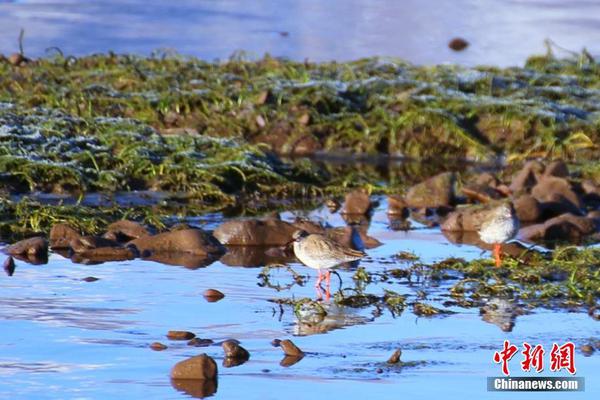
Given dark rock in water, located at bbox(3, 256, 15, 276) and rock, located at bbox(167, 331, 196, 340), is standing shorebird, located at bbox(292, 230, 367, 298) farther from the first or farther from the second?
dark rock in water, located at bbox(3, 256, 15, 276)

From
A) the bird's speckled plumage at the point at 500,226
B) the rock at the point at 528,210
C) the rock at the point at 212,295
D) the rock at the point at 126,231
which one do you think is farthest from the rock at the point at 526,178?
the rock at the point at 212,295

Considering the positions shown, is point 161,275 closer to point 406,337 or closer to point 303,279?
point 303,279

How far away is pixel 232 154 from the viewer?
13.5 meters

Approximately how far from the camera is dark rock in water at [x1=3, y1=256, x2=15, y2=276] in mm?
9621

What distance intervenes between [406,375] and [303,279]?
8.39ft

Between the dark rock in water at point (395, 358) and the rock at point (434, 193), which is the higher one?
the rock at point (434, 193)

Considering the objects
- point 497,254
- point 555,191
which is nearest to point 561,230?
point 555,191

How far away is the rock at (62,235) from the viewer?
10.5 metres

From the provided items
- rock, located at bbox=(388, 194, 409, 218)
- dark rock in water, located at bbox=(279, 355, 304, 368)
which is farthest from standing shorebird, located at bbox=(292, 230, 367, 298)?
rock, located at bbox=(388, 194, 409, 218)

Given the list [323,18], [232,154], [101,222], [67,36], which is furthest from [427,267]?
[323,18]

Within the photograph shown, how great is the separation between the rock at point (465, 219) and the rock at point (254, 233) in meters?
1.58

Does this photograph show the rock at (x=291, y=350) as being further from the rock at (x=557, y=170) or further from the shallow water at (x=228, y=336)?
the rock at (x=557, y=170)

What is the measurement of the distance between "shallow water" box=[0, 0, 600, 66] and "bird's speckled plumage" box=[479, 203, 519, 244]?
982cm

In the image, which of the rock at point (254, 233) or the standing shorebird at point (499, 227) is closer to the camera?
the standing shorebird at point (499, 227)
